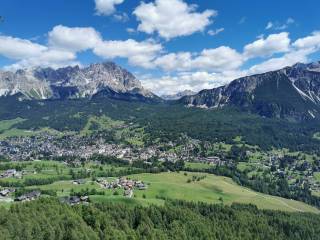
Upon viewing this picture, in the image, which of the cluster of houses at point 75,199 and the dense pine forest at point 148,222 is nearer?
the dense pine forest at point 148,222

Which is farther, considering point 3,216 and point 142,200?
point 142,200

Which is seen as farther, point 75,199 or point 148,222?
point 75,199

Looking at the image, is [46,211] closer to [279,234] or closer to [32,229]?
[32,229]

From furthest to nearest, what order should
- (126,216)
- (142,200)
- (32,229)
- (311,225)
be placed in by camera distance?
(142,200)
(311,225)
(126,216)
(32,229)

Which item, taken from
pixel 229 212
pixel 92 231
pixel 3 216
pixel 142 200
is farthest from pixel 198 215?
pixel 3 216

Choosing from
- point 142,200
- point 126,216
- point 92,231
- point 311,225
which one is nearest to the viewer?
point 92,231

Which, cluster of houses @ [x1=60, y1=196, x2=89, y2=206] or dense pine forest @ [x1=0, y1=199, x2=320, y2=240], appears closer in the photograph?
dense pine forest @ [x1=0, y1=199, x2=320, y2=240]

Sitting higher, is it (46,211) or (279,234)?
(46,211)
